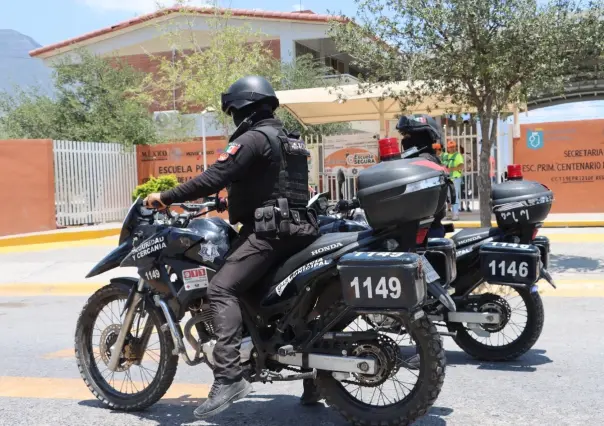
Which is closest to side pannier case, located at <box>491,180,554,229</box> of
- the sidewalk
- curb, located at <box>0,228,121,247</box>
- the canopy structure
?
the canopy structure

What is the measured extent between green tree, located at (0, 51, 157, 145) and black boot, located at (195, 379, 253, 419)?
59.1 ft

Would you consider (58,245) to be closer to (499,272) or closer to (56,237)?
(56,237)

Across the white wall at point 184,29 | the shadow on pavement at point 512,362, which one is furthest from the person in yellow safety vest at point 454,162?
the white wall at point 184,29

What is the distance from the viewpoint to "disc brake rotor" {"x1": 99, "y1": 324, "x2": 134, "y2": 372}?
4395mm

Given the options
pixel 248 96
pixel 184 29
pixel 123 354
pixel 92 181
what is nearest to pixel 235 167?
pixel 248 96

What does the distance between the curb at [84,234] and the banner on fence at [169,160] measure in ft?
12.9

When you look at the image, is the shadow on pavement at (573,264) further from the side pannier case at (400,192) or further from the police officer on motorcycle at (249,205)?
the police officer on motorcycle at (249,205)

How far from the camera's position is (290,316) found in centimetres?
384

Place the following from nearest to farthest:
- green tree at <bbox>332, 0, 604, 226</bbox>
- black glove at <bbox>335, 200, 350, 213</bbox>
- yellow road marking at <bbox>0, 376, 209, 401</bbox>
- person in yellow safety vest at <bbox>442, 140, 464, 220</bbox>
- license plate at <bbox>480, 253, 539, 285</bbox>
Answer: yellow road marking at <bbox>0, 376, 209, 401</bbox> < license plate at <bbox>480, 253, 539, 285</bbox> < black glove at <bbox>335, 200, 350, 213</bbox> < green tree at <bbox>332, 0, 604, 226</bbox> < person in yellow safety vest at <bbox>442, 140, 464, 220</bbox>

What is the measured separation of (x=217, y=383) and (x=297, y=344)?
1.55ft

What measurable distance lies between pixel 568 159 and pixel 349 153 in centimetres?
510

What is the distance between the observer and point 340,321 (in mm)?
3783

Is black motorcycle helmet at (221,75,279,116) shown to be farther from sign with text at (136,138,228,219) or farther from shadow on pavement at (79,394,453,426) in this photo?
sign with text at (136,138,228,219)

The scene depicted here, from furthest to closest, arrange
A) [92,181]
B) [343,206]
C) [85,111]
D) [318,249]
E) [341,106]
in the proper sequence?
[85,111], [92,181], [341,106], [343,206], [318,249]
